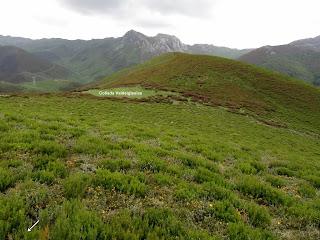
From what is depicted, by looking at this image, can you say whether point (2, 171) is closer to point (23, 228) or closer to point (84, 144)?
point (23, 228)

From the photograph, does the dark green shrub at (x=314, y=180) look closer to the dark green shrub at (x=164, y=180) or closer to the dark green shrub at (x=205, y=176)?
the dark green shrub at (x=205, y=176)

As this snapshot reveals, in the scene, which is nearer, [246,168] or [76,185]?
[76,185]

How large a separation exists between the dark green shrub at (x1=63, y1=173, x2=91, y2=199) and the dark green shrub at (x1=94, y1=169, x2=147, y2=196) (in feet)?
1.15

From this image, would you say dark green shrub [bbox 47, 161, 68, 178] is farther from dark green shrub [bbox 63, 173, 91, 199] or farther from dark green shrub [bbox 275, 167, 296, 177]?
dark green shrub [bbox 275, 167, 296, 177]

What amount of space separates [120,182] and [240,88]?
55.4 m

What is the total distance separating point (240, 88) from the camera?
61000 mm

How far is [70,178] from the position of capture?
8.80 meters

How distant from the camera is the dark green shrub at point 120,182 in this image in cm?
877

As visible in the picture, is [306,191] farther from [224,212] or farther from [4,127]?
[4,127]

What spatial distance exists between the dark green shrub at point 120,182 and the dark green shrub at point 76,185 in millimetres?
352

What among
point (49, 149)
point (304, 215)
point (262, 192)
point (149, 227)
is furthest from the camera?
point (49, 149)

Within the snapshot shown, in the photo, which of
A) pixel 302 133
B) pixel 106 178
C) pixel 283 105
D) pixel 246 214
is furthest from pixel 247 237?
pixel 283 105

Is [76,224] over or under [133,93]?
over

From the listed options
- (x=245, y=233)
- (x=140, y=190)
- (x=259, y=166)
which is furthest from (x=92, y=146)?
(x=259, y=166)
